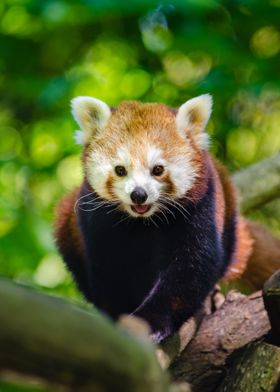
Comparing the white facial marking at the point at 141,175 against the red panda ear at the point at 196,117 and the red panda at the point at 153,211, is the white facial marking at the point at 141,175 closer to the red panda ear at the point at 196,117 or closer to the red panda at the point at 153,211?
the red panda at the point at 153,211

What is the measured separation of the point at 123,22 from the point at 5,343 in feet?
18.1

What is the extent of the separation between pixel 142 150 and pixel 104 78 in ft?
8.83

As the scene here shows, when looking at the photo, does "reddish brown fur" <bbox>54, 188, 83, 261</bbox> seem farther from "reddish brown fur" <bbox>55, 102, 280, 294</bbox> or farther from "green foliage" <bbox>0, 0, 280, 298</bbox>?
"green foliage" <bbox>0, 0, 280, 298</bbox>

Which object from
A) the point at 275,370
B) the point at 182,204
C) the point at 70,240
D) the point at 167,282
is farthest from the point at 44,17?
the point at 275,370

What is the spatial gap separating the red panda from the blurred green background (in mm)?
609

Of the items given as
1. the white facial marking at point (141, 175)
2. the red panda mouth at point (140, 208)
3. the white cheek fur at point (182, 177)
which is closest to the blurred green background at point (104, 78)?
the white facial marking at point (141, 175)

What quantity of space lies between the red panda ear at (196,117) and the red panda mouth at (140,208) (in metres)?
0.51

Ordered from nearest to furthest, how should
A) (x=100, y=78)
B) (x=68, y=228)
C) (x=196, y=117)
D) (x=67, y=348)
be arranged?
1. (x=67, y=348)
2. (x=196, y=117)
3. (x=68, y=228)
4. (x=100, y=78)

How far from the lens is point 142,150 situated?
3502mm

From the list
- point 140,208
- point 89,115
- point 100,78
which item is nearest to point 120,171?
point 140,208

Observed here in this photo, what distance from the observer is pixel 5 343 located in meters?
1.19

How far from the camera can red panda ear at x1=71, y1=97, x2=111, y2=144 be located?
12.3 ft

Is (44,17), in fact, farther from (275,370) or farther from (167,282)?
(275,370)

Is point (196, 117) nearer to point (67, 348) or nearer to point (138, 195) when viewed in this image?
point (138, 195)
